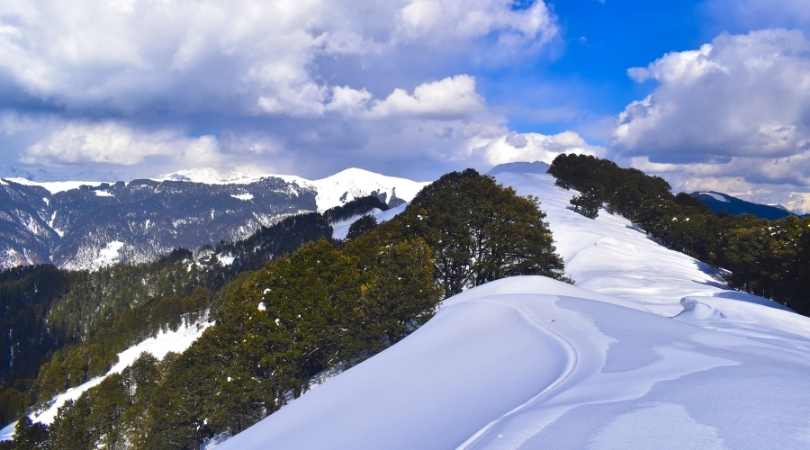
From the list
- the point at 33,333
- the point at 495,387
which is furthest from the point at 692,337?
the point at 33,333

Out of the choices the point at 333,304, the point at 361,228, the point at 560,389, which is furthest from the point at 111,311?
the point at 560,389

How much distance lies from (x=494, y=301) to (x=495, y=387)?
401 inches

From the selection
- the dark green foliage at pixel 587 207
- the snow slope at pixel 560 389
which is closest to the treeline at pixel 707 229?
the dark green foliage at pixel 587 207

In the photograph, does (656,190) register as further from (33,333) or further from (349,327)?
(33,333)

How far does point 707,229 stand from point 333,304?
59.1 m

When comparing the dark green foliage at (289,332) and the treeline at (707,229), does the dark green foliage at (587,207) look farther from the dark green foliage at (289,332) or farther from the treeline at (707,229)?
the dark green foliage at (289,332)

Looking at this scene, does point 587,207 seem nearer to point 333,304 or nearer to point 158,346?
point 333,304

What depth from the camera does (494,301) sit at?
65.5 ft

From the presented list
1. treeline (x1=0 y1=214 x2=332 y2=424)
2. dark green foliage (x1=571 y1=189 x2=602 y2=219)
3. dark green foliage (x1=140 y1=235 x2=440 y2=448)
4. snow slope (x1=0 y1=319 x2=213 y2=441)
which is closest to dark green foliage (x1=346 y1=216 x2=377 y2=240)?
dark green foliage (x1=571 y1=189 x2=602 y2=219)

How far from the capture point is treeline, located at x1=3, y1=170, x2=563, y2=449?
2683 cm

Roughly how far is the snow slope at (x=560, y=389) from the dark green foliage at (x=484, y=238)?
16.9 metres

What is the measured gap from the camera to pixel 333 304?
3091 centimetres

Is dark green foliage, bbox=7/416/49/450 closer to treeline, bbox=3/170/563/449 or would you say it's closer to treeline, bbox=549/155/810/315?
treeline, bbox=3/170/563/449

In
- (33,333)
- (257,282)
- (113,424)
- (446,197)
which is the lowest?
(33,333)
